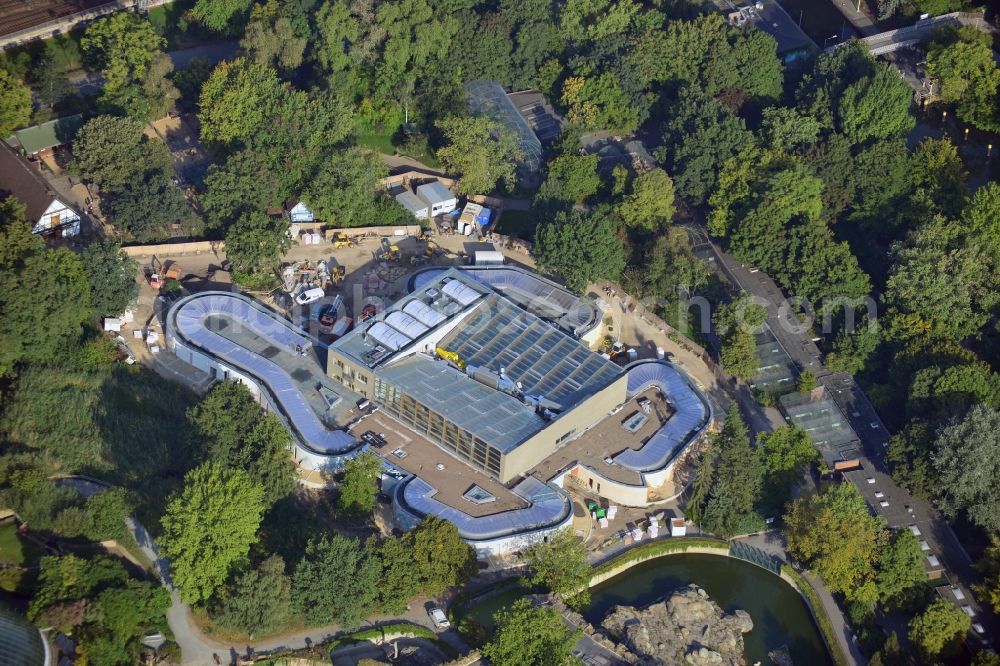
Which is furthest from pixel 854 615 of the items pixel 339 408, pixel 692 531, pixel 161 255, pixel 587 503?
pixel 161 255

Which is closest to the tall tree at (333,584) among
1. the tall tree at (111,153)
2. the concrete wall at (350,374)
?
the concrete wall at (350,374)

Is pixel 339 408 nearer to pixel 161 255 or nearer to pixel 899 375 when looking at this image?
pixel 161 255

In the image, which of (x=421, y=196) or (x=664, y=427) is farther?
(x=421, y=196)

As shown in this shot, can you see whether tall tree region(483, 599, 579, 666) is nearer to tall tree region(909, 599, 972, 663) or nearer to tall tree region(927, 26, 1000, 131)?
tall tree region(909, 599, 972, 663)

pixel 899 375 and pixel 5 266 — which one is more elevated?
pixel 5 266

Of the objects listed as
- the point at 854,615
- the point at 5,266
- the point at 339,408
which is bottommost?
the point at 854,615

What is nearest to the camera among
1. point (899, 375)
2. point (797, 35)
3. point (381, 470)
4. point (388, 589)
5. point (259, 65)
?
point (388, 589)
